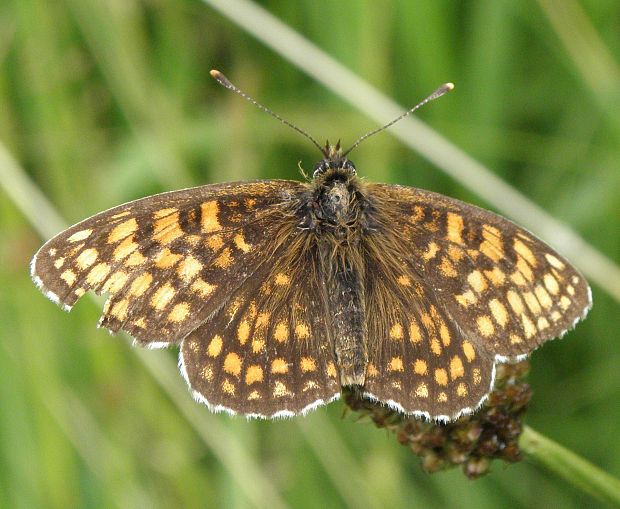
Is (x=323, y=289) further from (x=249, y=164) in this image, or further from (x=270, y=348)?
(x=249, y=164)

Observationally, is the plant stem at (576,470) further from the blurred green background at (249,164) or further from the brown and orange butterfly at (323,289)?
the blurred green background at (249,164)

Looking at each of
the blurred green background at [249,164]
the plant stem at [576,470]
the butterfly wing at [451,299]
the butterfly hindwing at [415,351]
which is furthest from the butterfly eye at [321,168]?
the plant stem at [576,470]

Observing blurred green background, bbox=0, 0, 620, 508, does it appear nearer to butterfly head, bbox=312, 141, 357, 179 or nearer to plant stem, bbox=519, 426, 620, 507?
butterfly head, bbox=312, 141, 357, 179

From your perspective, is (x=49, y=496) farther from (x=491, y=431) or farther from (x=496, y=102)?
(x=496, y=102)

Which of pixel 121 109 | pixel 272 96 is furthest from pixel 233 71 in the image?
pixel 121 109

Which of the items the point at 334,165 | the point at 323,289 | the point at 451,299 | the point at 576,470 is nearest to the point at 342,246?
the point at 323,289
